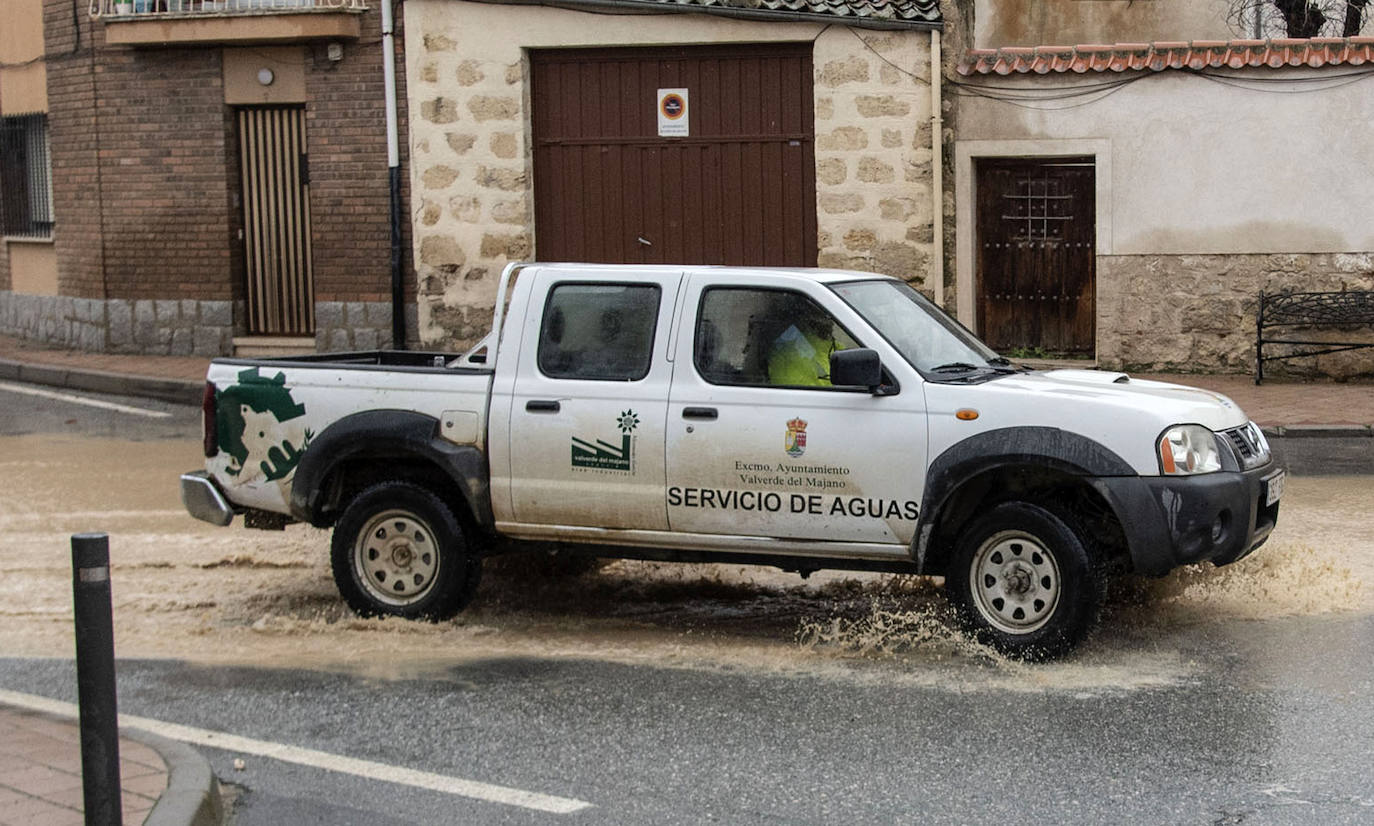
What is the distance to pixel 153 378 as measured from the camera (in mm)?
17594

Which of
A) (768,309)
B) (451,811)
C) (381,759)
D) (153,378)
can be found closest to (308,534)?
(768,309)

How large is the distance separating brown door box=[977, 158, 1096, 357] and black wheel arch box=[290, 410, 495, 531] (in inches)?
422

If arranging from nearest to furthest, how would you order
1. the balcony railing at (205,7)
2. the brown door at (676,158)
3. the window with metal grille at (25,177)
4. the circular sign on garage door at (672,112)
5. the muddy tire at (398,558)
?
the muddy tire at (398,558) < the brown door at (676,158) < the circular sign on garage door at (672,112) < the balcony railing at (205,7) < the window with metal grille at (25,177)

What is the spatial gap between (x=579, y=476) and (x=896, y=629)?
151 cm

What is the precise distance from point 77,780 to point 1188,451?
4227 millimetres

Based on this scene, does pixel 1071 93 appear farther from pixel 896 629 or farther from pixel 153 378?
pixel 896 629

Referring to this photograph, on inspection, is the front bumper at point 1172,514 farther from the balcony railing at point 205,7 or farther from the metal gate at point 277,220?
the metal gate at point 277,220

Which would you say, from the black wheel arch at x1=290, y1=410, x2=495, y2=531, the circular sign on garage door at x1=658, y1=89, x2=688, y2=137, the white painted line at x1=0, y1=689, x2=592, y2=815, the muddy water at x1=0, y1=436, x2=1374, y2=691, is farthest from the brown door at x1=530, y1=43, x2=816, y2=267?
the white painted line at x1=0, y1=689, x2=592, y2=815

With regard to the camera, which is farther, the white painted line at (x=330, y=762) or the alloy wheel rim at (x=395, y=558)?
the alloy wheel rim at (x=395, y=558)

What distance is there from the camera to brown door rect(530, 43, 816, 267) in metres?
18.1

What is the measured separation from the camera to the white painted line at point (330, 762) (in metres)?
5.38

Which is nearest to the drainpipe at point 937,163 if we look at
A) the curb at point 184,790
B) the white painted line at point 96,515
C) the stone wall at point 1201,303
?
the stone wall at point 1201,303

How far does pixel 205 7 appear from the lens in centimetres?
1944

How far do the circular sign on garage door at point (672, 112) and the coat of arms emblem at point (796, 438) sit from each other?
11.5 metres
